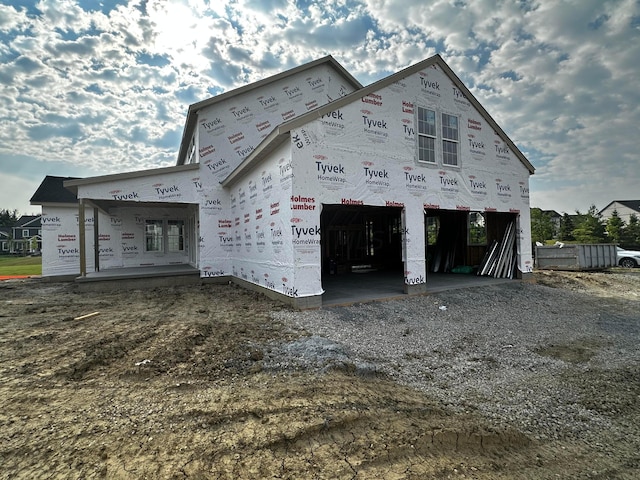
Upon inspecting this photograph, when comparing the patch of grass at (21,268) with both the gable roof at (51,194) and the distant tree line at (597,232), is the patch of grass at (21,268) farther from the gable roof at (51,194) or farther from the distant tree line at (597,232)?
the distant tree line at (597,232)

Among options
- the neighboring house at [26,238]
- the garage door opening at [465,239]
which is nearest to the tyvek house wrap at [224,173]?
the garage door opening at [465,239]

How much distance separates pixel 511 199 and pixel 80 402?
1320cm

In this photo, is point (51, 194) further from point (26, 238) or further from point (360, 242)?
point (26, 238)

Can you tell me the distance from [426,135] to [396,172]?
187 cm

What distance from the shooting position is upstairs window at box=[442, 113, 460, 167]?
10.2 m

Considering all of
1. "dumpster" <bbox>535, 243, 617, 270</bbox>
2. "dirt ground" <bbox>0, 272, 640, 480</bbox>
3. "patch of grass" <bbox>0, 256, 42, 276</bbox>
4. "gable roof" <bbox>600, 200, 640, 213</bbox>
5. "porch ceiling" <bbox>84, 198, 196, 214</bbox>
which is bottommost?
"dirt ground" <bbox>0, 272, 640, 480</bbox>

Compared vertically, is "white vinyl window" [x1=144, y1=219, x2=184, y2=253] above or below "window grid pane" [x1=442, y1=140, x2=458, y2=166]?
below

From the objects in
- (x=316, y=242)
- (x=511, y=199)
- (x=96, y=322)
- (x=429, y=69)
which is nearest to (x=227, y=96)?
(x=429, y=69)

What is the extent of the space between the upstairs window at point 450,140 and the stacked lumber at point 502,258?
4188 millimetres

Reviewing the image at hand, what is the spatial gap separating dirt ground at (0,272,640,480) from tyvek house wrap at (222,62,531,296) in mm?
3321

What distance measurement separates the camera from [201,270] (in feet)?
40.6

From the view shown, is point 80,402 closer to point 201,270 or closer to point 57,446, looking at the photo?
point 57,446

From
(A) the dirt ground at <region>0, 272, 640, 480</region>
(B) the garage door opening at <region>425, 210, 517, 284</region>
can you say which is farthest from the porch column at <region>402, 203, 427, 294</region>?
(A) the dirt ground at <region>0, 272, 640, 480</region>

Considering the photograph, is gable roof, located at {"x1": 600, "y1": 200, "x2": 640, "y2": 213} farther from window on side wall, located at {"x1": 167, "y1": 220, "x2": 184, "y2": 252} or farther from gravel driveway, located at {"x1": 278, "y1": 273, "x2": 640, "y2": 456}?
window on side wall, located at {"x1": 167, "y1": 220, "x2": 184, "y2": 252}
